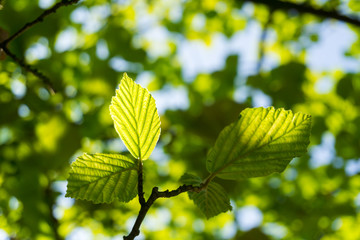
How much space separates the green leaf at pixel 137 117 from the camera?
54 cm

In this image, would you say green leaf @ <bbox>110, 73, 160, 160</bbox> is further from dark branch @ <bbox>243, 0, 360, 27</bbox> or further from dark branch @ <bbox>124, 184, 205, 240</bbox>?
dark branch @ <bbox>243, 0, 360, 27</bbox>

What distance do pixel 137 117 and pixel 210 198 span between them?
0.19 metres

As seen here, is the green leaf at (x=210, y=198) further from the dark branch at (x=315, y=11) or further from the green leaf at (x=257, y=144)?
the dark branch at (x=315, y=11)

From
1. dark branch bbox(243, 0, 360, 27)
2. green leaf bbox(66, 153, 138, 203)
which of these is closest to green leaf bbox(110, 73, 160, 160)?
green leaf bbox(66, 153, 138, 203)

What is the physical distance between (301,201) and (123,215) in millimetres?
1372

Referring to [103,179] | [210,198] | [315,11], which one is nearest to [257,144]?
[210,198]

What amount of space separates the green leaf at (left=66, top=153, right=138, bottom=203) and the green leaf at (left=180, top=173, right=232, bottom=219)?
95mm

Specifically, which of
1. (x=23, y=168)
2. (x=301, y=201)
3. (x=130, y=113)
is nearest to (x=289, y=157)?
(x=130, y=113)

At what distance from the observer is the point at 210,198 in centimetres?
60

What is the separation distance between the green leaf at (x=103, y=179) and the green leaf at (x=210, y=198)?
0.10m

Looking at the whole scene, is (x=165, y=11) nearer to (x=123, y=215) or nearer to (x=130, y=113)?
(x=123, y=215)

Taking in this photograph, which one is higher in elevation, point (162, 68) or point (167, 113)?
point (162, 68)

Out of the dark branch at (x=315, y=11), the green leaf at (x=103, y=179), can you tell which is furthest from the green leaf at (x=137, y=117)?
the dark branch at (x=315, y=11)

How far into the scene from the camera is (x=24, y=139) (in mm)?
1999
